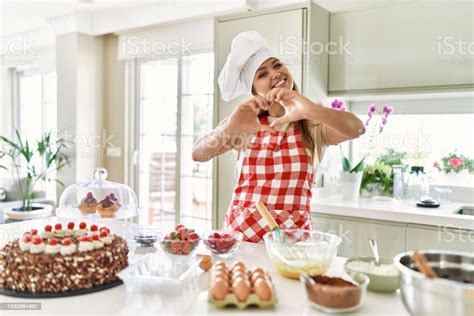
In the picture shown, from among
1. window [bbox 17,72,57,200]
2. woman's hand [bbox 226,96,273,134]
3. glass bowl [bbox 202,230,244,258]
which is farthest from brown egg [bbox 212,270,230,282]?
window [bbox 17,72,57,200]

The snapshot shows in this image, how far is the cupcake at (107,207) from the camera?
5.63ft

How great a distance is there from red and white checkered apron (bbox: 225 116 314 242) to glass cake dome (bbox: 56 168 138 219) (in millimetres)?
468

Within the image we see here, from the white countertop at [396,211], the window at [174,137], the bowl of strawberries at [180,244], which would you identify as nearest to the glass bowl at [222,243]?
the bowl of strawberries at [180,244]

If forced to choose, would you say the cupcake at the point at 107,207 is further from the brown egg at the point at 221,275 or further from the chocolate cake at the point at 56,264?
the brown egg at the point at 221,275

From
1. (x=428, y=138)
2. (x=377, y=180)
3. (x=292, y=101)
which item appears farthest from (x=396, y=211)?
(x=292, y=101)

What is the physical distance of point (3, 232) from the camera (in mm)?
1772

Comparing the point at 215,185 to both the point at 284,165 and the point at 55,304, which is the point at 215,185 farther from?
the point at 55,304

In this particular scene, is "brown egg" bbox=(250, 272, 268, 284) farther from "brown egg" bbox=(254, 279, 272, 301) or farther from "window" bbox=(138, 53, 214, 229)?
"window" bbox=(138, 53, 214, 229)

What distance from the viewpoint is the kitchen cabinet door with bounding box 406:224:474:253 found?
206cm

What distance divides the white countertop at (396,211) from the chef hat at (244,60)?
105 centimetres

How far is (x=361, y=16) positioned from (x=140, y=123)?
2.33 meters

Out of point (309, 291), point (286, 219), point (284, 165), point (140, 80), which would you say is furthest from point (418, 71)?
point (140, 80)

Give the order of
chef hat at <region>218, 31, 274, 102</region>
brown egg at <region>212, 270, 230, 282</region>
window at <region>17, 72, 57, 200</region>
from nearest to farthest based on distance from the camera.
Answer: brown egg at <region>212, 270, 230, 282</region> < chef hat at <region>218, 31, 274, 102</region> < window at <region>17, 72, 57, 200</region>

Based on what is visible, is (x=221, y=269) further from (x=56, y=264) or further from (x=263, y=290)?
(x=56, y=264)
